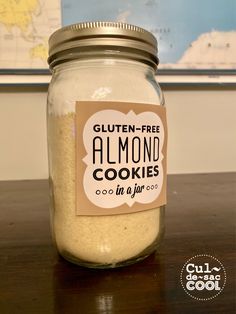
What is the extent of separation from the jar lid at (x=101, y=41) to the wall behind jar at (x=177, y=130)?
0.59 metres

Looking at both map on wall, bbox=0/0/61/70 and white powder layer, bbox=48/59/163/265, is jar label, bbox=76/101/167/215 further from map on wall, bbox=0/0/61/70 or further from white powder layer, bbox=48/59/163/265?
map on wall, bbox=0/0/61/70

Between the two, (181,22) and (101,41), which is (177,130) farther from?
(101,41)

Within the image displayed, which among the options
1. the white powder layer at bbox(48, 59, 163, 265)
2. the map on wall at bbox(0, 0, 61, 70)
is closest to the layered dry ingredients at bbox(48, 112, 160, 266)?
the white powder layer at bbox(48, 59, 163, 265)

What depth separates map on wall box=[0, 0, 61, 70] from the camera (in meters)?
0.77

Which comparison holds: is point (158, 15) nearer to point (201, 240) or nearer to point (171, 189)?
point (171, 189)

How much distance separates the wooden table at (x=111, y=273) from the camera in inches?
7.8

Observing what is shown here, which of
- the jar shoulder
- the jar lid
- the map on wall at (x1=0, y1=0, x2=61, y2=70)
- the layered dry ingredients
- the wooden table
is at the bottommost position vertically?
the wooden table

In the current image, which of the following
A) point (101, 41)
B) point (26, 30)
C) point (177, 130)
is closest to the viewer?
point (101, 41)

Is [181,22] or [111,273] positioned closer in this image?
[111,273]

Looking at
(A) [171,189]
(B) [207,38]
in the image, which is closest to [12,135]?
(A) [171,189]

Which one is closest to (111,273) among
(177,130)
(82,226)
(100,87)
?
(82,226)

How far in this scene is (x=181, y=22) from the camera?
32.1 inches

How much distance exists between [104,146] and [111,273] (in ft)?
0.36

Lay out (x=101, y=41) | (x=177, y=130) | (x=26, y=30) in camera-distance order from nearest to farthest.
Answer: (x=101, y=41) < (x=26, y=30) < (x=177, y=130)
